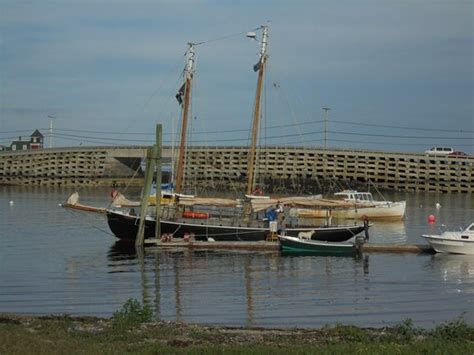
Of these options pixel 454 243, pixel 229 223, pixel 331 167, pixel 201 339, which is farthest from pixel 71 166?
pixel 201 339

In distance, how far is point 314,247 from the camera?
44406mm

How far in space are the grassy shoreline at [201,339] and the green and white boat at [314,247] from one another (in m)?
22.7

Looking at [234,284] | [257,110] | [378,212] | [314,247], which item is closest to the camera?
[234,284]

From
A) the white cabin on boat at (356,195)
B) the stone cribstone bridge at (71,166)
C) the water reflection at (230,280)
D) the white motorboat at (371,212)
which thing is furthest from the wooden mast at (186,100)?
the stone cribstone bridge at (71,166)

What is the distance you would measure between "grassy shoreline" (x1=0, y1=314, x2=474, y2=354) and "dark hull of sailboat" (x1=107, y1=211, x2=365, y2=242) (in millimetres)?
27573

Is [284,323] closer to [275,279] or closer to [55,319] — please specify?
[55,319]

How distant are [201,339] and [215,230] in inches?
1229

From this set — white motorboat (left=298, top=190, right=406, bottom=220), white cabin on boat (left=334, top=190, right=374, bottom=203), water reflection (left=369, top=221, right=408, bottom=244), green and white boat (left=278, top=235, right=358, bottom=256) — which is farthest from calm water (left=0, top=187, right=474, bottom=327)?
white cabin on boat (left=334, top=190, right=374, bottom=203)

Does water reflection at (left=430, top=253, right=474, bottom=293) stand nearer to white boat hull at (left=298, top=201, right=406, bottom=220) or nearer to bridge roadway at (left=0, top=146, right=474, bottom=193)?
white boat hull at (left=298, top=201, right=406, bottom=220)

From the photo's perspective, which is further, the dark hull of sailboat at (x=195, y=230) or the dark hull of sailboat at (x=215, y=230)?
the dark hull of sailboat at (x=195, y=230)

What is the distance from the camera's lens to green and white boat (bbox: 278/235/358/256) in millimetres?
43938

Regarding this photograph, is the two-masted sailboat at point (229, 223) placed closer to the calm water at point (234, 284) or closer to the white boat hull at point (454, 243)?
the calm water at point (234, 284)

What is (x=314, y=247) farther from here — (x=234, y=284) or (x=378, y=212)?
(x=378, y=212)

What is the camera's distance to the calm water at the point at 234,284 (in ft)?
90.3
